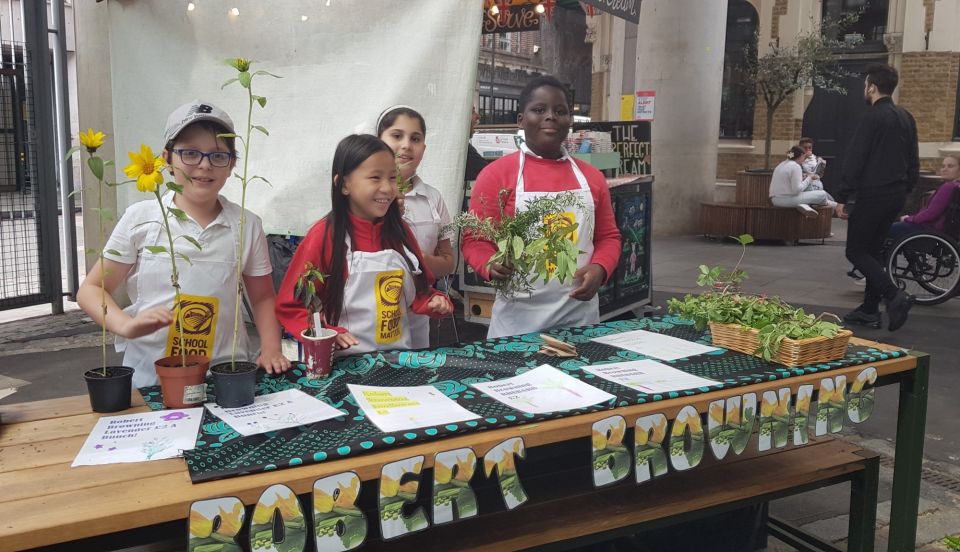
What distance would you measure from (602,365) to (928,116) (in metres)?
16.9

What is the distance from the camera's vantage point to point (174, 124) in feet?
8.01

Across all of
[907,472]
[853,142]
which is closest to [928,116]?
[853,142]

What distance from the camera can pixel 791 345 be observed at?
2.69 meters

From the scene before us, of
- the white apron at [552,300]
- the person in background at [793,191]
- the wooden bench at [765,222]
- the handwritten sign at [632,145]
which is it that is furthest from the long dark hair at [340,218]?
the person in background at [793,191]

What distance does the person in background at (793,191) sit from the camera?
1224 cm

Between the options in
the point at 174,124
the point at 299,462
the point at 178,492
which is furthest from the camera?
the point at 174,124

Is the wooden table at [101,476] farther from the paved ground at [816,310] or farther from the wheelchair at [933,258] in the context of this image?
the wheelchair at [933,258]

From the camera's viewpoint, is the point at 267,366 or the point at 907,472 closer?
the point at 267,366

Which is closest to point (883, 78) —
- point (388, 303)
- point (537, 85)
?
point (537, 85)

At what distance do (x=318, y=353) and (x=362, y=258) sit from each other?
18.7 inches

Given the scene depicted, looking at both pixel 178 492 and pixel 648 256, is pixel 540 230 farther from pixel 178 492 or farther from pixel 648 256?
pixel 648 256

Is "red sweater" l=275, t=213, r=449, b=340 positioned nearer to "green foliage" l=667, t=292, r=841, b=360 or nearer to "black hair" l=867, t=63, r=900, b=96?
"green foliage" l=667, t=292, r=841, b=360

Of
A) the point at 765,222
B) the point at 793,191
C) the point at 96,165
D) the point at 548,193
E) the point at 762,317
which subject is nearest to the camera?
the point at 96,165

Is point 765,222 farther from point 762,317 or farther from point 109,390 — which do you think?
point 109,390
